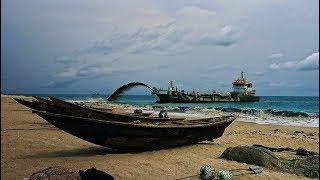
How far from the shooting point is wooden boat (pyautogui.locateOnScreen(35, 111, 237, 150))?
9.15 meters

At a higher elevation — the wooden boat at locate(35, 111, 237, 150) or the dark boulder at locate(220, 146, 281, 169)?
the wooden boat at locate(35, 111, 237, 150)

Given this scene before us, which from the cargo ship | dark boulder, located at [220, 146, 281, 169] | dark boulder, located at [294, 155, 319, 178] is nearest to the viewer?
dark boulder, located at [294, 155, 319, 178]

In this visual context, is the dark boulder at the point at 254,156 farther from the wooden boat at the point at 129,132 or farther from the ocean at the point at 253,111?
the ocean at the point at 253,111

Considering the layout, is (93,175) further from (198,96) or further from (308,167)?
(198,96)

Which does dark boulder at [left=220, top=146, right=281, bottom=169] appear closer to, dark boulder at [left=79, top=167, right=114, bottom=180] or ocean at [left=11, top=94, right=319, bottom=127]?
dark boulder at [left=79, top=167, right=114, bottom=180]

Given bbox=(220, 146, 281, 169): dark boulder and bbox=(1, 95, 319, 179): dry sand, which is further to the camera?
bbox=(220, 146, 281, 169): dark boulder

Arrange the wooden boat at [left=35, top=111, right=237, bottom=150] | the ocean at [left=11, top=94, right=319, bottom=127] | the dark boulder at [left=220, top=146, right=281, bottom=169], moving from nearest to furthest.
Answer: the dark boulder at [left=220, top=146, right=281, bottom=169], the wooden boat at [left=35, top=111, right=237, bottom=150], the ocean at [left=11, top=94, right=319, bottom=127]

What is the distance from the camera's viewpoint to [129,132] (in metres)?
9.76

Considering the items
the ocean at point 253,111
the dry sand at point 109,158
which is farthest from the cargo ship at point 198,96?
the dry sand at point 109,158

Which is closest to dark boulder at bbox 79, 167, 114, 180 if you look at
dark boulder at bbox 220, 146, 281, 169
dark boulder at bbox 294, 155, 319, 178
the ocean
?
dark boulder at bbox 220, 146, 281, 169

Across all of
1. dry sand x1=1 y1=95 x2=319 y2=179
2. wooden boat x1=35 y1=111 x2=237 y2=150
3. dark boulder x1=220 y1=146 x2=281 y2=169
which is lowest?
dry sand x1=1 y1=95 x2=319 y2=179

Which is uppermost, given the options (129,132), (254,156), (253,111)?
(129,132)

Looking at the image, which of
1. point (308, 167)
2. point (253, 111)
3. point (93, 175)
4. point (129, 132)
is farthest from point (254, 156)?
point (253, 111)

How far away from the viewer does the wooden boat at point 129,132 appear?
360 inches
